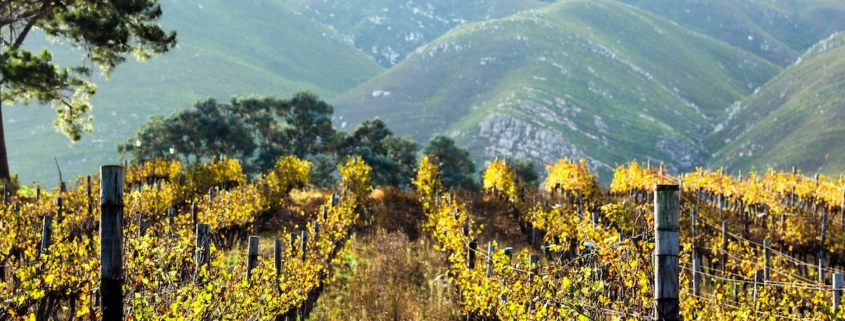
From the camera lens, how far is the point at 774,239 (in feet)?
68.2

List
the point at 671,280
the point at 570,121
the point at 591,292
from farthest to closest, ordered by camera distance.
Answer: the point at 570,121 < the point at 591,292 < the point at 671,280

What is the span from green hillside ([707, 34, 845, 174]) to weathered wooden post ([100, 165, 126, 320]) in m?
112

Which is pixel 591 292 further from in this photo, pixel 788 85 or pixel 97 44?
pixel 788 85

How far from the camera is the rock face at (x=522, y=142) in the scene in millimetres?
127250

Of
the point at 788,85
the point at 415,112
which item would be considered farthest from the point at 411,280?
the point at 788,85

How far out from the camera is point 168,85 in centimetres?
14575

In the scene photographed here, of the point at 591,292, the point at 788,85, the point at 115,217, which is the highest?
the point at 788,85

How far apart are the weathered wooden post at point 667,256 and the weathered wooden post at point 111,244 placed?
4131mm

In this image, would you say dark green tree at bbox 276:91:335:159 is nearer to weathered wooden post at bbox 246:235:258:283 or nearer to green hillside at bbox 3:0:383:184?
weathered wooden post at bbox 246:235:258:283

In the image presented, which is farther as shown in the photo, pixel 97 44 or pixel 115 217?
pixel 97 44

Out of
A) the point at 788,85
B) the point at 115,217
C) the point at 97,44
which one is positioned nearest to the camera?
the point at 115,217

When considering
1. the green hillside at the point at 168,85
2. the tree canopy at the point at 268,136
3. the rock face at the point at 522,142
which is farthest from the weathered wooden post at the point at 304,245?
the rock face at the point at 522,142

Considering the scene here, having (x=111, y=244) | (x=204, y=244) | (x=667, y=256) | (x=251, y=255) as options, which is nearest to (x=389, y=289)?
(x=251, y=255)

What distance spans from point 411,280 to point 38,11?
18.6 meters
